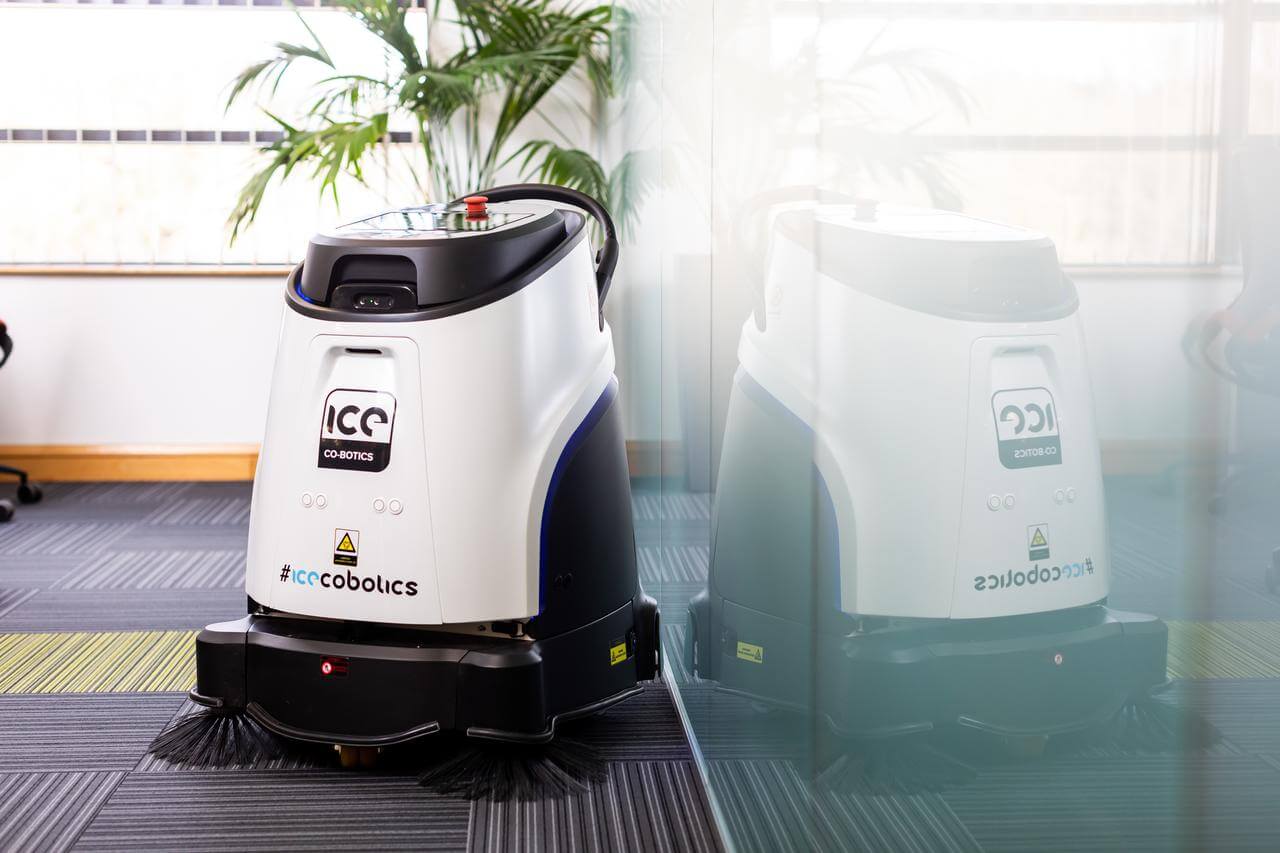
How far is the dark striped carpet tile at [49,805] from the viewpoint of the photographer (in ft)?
4.48

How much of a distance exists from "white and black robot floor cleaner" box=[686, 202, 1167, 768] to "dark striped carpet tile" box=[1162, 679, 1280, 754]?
0.05 ft

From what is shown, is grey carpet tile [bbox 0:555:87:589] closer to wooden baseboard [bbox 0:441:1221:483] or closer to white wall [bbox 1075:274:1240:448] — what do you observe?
wooden baseboard [bbox 0:441:1221:483]

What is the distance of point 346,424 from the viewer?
1508 millimetres

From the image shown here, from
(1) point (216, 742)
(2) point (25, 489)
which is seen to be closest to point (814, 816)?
(1) point (216, 742)

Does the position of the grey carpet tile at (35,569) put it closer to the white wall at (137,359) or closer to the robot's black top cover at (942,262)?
the white wall at (137,359)

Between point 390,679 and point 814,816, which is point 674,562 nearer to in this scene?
point 390,679

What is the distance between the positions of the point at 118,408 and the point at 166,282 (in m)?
0.43

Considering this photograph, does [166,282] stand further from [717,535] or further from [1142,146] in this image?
[1142,146]

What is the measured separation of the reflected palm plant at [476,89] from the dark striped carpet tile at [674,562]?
0.79 m

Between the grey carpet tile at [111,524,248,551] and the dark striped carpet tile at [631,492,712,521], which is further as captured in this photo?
the grey carpet tile at [111,524,248,551]

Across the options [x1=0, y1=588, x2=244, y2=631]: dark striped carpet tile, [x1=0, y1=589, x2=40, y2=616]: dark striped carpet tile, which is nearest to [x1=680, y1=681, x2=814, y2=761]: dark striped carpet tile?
[x1=0, y1=588, x2=244, y2=631]: dark striped carpet tile

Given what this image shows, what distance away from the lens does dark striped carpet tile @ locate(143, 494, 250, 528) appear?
3021mm

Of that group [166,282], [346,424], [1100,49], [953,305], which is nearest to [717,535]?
[346,424]

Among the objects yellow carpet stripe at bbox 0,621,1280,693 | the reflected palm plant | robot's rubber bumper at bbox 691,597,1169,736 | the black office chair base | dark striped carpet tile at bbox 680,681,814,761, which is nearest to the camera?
robot's rubber bumper at bbox 691,597,1169,736
